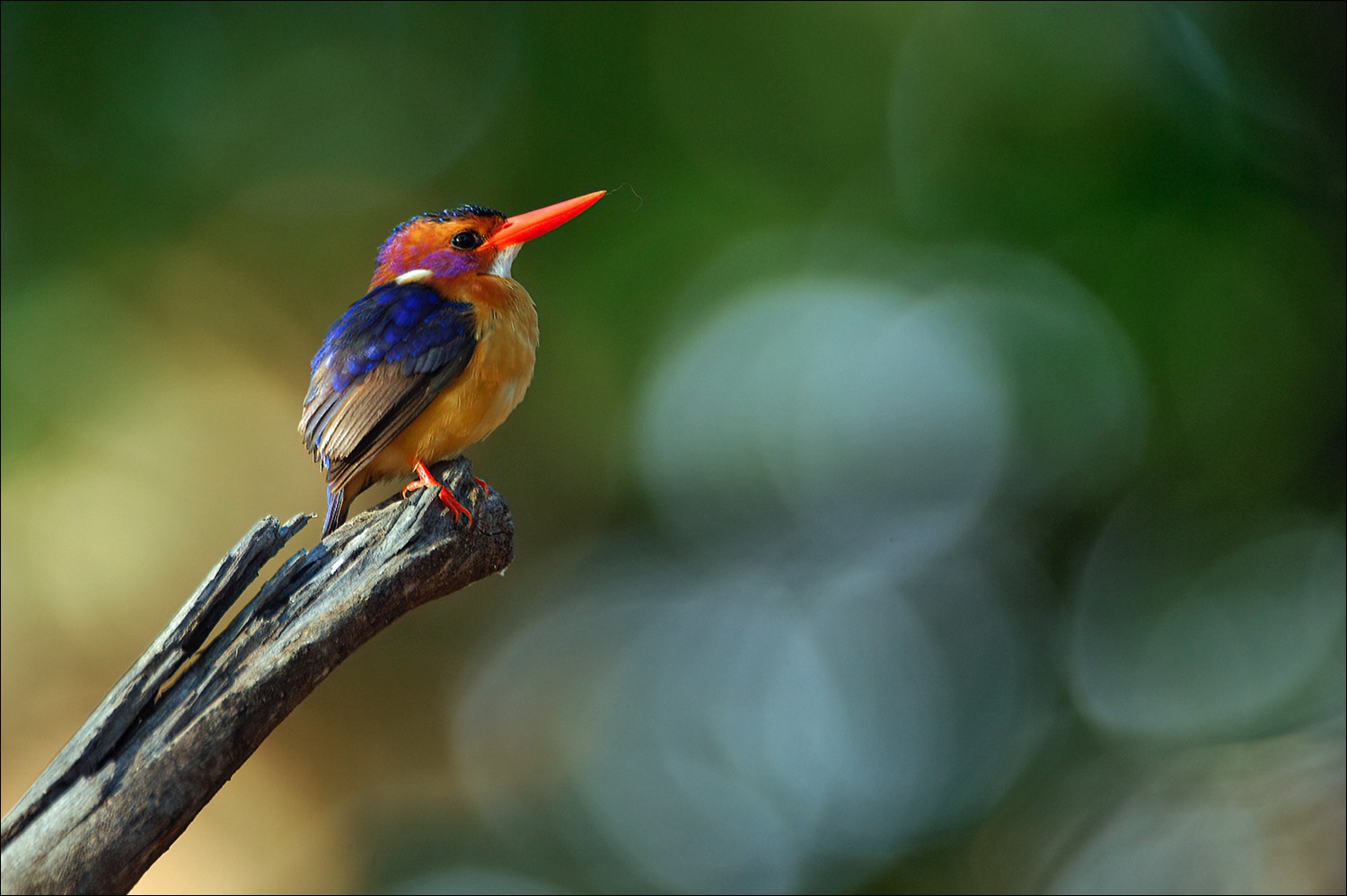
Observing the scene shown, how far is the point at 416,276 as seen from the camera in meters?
3.24

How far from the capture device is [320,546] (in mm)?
2092

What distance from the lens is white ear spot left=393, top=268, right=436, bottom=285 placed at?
3199 millimetres

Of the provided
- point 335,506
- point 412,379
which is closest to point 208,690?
point 335,506

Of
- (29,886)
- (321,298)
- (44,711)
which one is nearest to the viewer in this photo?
(29,886)

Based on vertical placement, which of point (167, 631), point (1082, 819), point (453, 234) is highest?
point (453, 234)

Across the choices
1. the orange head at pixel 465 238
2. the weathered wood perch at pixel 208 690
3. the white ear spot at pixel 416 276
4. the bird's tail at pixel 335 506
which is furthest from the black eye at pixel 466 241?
the weathered wood perch at pixel 208 690

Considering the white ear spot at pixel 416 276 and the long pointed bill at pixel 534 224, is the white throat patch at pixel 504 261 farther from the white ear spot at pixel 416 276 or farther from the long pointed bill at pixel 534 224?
the white ear spot at pixel 416 276

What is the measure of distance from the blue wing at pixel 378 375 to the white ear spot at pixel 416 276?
21cm

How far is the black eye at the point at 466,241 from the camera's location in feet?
10.7

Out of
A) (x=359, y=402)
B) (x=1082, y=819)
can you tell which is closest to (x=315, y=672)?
(x=359, y=402)

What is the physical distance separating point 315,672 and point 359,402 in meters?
1.07

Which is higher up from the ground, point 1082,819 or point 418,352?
point 418,352

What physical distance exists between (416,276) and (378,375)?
53 centimetres

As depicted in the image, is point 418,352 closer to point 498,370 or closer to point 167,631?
point 498,370
